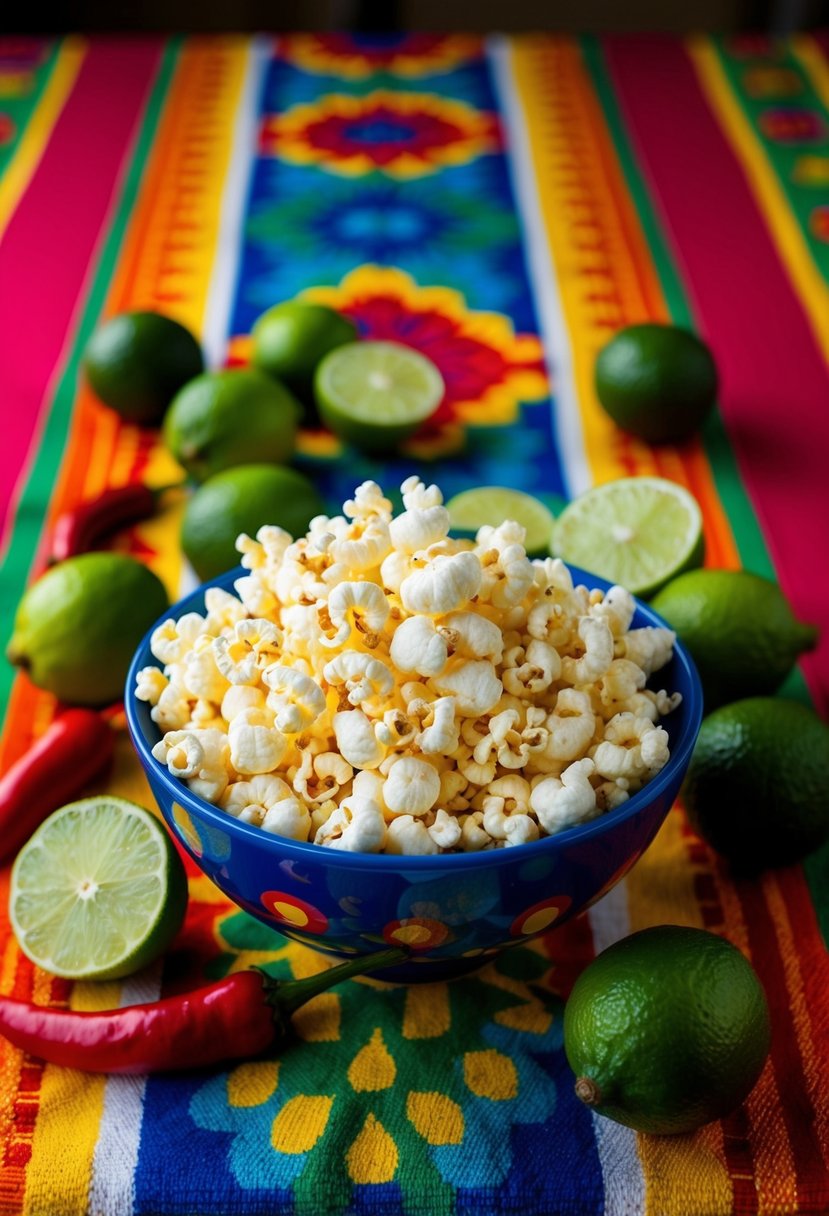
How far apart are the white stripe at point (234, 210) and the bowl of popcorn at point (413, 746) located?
3.57 ft

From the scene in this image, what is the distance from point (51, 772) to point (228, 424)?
0.60 meters

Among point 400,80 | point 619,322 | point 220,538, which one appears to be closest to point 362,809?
point 220,538

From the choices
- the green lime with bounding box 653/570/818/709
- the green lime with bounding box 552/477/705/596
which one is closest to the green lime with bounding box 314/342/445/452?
the green lime with bounding box 552/477/705/596

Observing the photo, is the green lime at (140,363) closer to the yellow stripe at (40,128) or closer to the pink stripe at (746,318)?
the yellow stripe at (40,128)

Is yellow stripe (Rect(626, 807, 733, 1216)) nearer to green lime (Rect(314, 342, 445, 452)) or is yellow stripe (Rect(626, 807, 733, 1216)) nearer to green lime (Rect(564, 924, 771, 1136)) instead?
green lime (Rect(564, 924, 771, 1136))

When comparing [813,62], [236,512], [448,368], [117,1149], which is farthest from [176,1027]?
[813,62]

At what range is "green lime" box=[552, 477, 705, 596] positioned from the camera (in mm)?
1478

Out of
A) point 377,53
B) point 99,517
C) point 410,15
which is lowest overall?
point 410,15

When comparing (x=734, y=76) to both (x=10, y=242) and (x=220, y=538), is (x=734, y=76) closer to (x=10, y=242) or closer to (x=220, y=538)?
(x=10, y=242)

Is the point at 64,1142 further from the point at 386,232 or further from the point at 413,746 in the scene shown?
the point at 386,232

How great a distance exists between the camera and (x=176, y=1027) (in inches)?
40.6

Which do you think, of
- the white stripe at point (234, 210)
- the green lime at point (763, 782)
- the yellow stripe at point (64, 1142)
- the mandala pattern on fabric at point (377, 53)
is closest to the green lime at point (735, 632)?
the green lime at point (763, 782)

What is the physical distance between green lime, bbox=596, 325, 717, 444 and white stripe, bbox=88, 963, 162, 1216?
3.87 ft

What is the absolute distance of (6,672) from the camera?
4.85 ft
